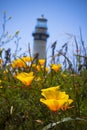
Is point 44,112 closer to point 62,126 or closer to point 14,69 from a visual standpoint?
point 62,126

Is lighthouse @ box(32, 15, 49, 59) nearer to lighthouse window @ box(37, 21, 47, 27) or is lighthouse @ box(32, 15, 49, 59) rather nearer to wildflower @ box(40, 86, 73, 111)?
lighthouse window @ box(37, 21, 47, 27)

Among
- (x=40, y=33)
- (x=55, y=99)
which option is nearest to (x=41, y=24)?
(x=40, y=33)

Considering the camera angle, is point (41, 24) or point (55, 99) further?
point (41, 24)

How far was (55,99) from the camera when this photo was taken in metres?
1.36

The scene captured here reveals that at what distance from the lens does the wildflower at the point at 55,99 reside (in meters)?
1.19

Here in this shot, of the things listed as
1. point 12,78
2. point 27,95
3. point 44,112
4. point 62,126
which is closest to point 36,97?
point 27,95

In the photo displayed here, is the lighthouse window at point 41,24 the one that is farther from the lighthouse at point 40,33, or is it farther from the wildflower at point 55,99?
the wildflower at point 55,99

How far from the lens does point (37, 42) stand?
3788 centimetres

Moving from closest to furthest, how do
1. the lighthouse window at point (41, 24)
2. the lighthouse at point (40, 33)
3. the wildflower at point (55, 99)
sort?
the wildflower at point (55, 99)
the lighthouse at point (40, 33)
the lighthouse window at point (41, 24)

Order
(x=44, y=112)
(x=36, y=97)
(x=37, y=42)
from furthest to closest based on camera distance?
(x=37, y=42) → (x=36, y=97) → (x=44, y=112)

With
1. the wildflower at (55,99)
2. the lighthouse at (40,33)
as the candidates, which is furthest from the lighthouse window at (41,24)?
the wildflower at (55,99)

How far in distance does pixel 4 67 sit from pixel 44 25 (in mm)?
36186

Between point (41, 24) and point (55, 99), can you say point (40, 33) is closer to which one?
point (41, 24)

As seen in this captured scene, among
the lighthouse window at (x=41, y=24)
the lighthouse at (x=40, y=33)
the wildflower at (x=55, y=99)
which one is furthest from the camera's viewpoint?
the lighthouse window at (x=41, y=24)
